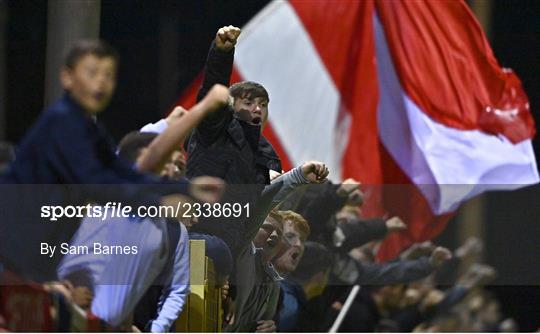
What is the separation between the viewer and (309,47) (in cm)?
982

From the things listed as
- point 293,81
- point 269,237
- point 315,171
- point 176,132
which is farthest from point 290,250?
point 293,81

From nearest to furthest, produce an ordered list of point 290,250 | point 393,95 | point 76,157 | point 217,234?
point 76,157, point 217,234, point 290,250, point 393,95

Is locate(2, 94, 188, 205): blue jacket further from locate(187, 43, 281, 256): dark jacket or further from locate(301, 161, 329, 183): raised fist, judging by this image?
locate(301, 161, 329, 183): raised fist

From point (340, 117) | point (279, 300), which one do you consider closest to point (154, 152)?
point (279, 300)

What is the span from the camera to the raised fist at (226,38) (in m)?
6.71

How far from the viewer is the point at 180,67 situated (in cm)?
923

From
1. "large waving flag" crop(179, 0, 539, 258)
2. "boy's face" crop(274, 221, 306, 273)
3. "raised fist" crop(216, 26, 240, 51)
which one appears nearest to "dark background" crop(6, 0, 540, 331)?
"large waving flag" crop(179, 0, 539, 258)

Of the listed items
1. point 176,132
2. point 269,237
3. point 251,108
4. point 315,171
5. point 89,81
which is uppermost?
point 89,81

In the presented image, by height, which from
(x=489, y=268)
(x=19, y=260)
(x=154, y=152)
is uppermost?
(x=154, y=152)

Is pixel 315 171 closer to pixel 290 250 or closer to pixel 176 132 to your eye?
pixel 290 250

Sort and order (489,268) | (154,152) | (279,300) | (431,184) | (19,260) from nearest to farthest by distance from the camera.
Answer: (154,152) < (19,260) < (279,300) < (489,268) < (431,184)

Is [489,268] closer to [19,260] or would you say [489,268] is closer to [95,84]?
[19,260]

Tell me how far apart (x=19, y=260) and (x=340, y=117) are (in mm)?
3249

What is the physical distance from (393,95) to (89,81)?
4.13m
